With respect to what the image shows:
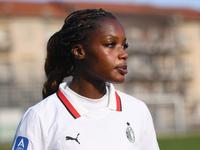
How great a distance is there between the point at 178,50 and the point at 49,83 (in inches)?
1166

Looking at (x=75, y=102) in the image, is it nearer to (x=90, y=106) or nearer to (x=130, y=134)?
(x=90, y=106)

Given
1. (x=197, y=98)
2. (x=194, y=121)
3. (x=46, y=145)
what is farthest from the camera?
(x=197, y=98)

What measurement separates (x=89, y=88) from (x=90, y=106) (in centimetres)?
11

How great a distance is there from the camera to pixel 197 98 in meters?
30.2

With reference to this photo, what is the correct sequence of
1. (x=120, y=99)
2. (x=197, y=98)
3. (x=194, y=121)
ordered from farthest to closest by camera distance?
(x=197, y=98) → (x=194, y=121) → (x=120, y=99)

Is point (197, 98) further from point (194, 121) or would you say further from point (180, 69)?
point (194, 121)

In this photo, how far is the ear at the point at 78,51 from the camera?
1.99m

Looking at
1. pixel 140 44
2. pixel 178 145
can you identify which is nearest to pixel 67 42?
pixel 178 145

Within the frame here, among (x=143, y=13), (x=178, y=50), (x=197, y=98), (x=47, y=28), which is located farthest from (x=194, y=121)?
(x=47, y=28)

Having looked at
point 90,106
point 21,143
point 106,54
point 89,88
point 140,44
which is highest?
point 140,44

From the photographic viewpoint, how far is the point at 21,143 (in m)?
1.80

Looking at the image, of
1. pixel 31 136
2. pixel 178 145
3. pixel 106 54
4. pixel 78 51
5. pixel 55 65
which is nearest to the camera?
pixel 31 136

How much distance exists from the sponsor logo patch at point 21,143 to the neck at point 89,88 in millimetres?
416

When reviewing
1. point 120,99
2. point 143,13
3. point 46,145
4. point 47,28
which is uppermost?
point 143,13
